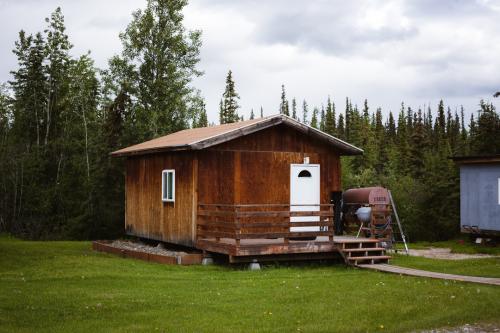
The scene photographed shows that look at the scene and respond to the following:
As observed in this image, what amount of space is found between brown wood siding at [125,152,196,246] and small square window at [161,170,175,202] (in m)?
0.17

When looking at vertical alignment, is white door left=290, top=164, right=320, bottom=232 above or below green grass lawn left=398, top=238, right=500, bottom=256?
above

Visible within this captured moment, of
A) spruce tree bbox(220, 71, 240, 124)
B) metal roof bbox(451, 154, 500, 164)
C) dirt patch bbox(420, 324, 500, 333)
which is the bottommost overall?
dirt patch bbox(420, 324, 500, 333)

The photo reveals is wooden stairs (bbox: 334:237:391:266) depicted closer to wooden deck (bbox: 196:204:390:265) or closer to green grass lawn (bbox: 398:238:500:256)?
wooden deck (bbox: 196:204:390:265)

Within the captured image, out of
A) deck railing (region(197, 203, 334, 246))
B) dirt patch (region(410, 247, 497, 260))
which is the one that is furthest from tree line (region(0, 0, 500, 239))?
deck railing (region(197, 203, 334, 246))

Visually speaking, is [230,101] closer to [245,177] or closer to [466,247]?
[466,247]

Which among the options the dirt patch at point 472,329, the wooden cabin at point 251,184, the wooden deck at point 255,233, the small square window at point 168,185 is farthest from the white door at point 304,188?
the dirt patch at point 472,329

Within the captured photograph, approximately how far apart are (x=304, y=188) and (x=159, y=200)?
4824mm

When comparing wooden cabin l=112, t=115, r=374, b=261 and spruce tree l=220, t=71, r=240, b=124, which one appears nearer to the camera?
wooden cabin l=112, t=115, r=374, b=261

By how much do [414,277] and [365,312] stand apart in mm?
4526

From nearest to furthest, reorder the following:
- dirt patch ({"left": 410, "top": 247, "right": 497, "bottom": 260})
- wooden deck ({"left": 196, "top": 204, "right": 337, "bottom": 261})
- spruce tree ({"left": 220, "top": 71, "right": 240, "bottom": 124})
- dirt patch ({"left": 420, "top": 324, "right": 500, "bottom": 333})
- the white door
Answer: dirt patch ({"left": 420, "top": 324, "right": 500, "bottom": 333}) → wooden deck ({"left": 196, "top": 204, "right": 337, "bottom": 261}) → the white door → dirt patch ({"left": 410, "top": 247, "right": 497, "bottom": 260}) → spruce tree ({"left": 220, "top": 71, "right": 240, "bottom": 124})

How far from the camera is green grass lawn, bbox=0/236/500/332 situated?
30.8ft

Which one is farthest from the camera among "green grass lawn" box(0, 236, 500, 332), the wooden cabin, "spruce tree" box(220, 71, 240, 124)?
"spruce tree" box(220, 71, 240, 124)

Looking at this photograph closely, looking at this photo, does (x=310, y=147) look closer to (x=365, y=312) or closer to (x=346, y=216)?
(x=346, y=216)

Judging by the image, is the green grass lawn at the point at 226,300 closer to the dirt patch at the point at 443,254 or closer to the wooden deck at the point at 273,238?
the wooden deck at the point at 273,238
